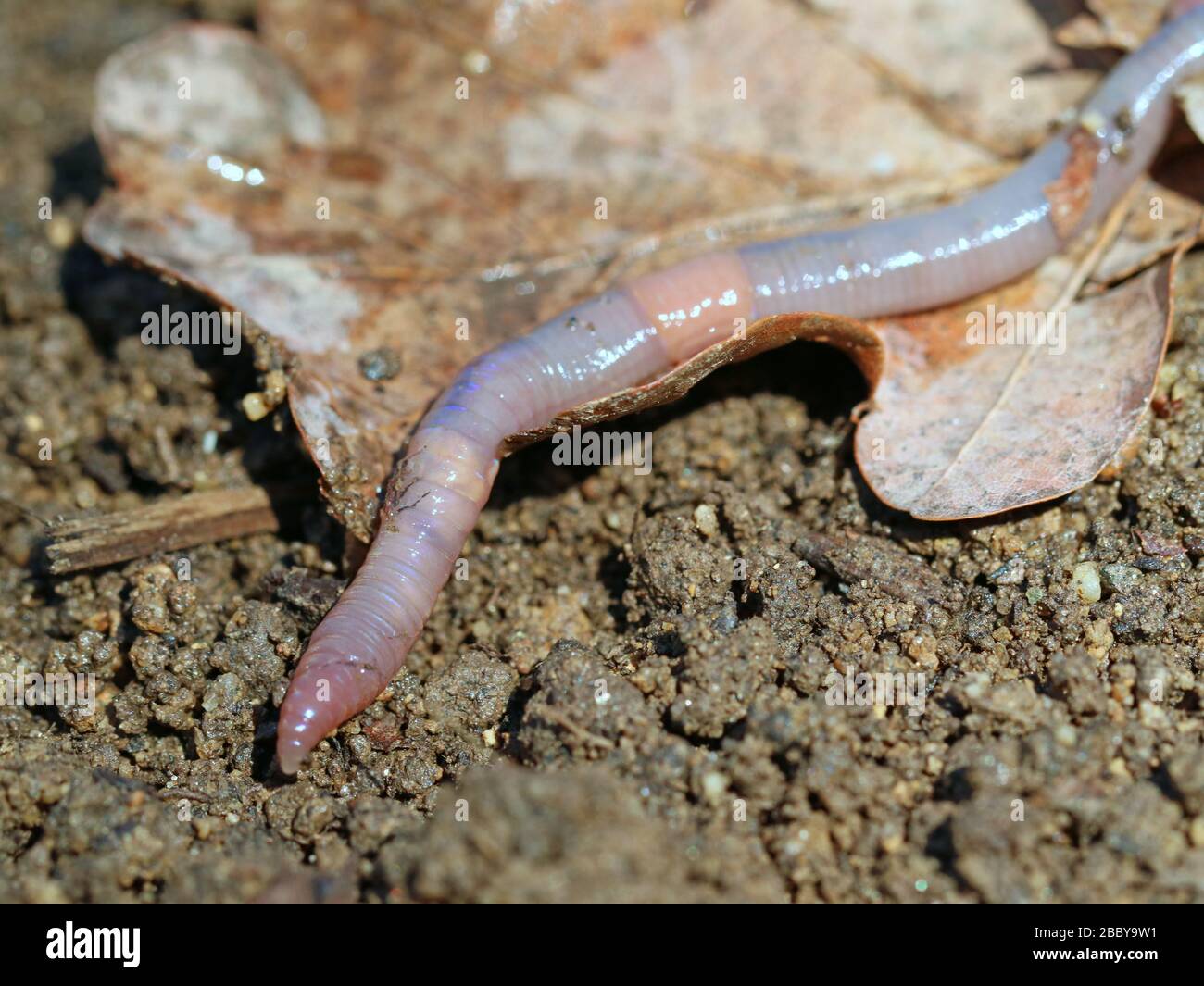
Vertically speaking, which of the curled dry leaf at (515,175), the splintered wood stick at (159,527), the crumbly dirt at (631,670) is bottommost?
the crumbly dirt at (631,670)

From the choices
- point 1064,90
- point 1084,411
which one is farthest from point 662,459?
point 1064,90

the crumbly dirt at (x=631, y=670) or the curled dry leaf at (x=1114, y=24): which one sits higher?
the curled dry leaf at (x=1114, y=24)

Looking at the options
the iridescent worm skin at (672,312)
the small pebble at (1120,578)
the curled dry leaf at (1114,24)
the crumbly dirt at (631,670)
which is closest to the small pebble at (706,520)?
the crumbly dirt at (631,670)

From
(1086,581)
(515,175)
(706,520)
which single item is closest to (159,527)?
(706,520)

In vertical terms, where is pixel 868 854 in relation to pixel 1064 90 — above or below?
below

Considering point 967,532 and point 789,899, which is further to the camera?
point 967,532

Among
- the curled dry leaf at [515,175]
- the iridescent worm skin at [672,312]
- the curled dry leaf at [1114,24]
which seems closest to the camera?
the iridescent worm skin at [672,312]

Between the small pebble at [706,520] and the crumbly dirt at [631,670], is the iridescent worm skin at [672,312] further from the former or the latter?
the small pebble at [706,520]
